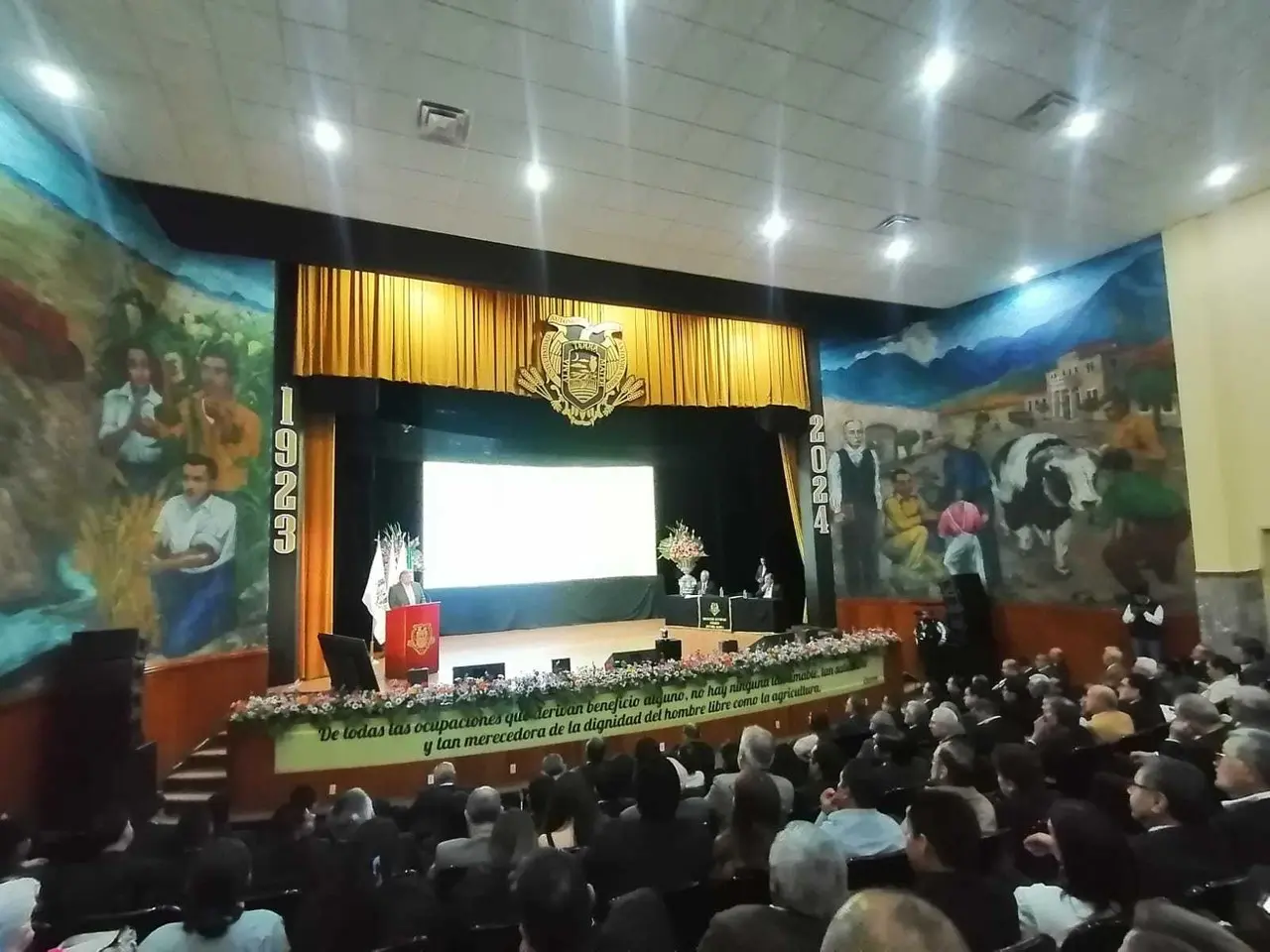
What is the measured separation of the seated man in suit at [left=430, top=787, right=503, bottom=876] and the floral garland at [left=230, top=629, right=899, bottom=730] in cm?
245

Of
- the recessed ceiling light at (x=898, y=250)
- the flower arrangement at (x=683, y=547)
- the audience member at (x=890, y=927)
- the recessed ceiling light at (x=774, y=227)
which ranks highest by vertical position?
the recessed ceiling light at (x=898, y=250)

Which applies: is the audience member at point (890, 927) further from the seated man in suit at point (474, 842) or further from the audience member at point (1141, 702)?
the audience member at point (1141, 702)

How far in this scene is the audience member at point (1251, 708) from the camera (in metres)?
3.21

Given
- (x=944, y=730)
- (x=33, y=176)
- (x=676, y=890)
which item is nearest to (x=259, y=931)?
(x=676, y=890)

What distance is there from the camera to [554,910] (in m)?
1.61

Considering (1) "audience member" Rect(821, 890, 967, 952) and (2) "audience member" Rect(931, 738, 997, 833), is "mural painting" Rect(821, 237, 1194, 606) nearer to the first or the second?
(2) "audience member" Rect(931, 738, 997, 833)

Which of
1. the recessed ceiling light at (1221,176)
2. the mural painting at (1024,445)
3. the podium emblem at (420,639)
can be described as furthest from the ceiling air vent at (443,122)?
the mural painting at (1024,445)

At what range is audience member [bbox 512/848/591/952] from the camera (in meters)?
1.61

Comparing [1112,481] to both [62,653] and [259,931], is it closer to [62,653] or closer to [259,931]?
[259,931]

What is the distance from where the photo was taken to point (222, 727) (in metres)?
6.06

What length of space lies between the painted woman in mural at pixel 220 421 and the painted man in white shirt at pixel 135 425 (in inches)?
11.7

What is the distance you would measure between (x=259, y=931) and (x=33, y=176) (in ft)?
16.3

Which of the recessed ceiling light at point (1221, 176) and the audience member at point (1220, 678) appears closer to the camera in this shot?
the audience member at point (1220, 678)

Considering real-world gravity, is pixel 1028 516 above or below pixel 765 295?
below
